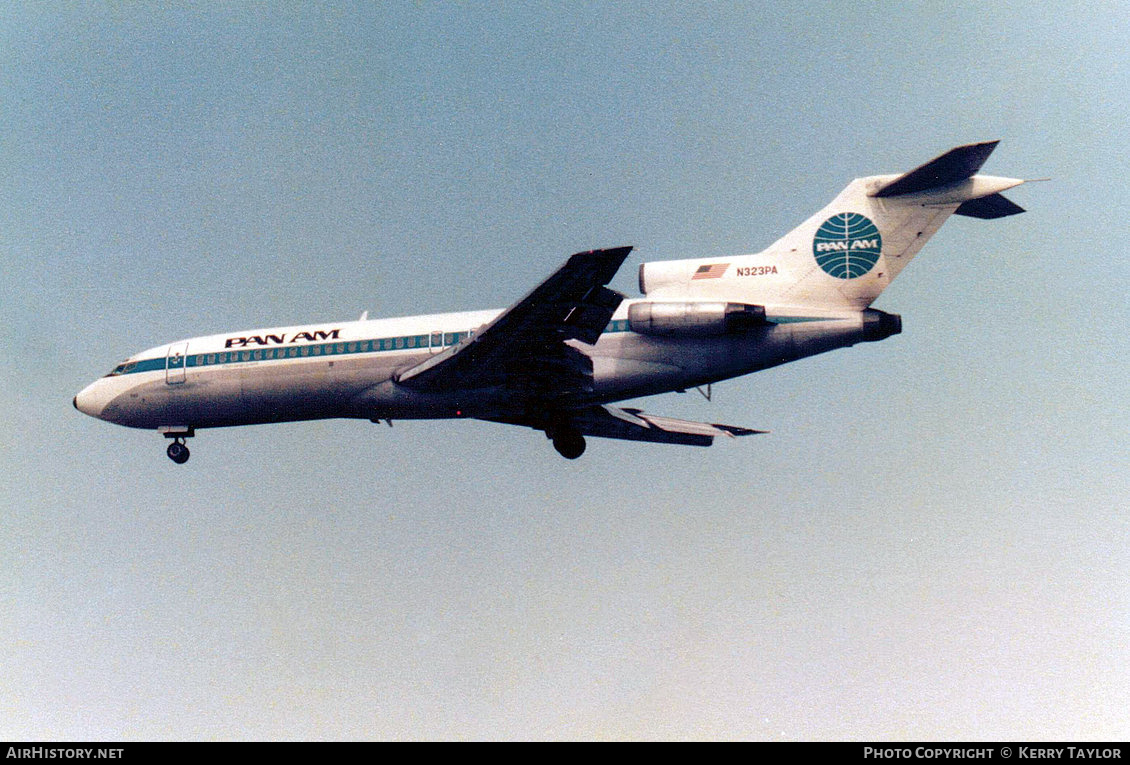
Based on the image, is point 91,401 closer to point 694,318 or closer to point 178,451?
point 178,451

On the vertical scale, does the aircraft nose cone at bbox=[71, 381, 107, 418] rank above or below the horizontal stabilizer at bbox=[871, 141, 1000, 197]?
below

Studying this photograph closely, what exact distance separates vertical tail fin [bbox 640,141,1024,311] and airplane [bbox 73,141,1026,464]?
0.09ft

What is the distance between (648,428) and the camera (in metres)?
26.8

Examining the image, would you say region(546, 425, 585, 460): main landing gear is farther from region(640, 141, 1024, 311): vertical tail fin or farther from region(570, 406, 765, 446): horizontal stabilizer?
region(640, 141, 1024, 311): vertical tail fin

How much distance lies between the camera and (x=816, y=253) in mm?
21406

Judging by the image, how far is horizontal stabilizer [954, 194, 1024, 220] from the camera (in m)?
20.2

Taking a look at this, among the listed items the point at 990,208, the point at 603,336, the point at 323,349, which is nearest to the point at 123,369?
the point at 323,349

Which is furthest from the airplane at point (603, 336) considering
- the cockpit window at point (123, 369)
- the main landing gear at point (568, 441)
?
the cockpit window at point (123, 369)

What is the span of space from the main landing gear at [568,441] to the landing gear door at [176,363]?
9434 millimetres

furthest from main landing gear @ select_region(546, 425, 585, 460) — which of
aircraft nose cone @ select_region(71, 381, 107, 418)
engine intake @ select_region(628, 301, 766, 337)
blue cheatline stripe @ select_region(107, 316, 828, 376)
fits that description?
aircraft nose cone @ select_region(71, 381, 107, 418)

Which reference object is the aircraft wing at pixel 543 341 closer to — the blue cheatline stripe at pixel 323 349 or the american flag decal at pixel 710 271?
the blue cheatline stripe at pixel 323 349
